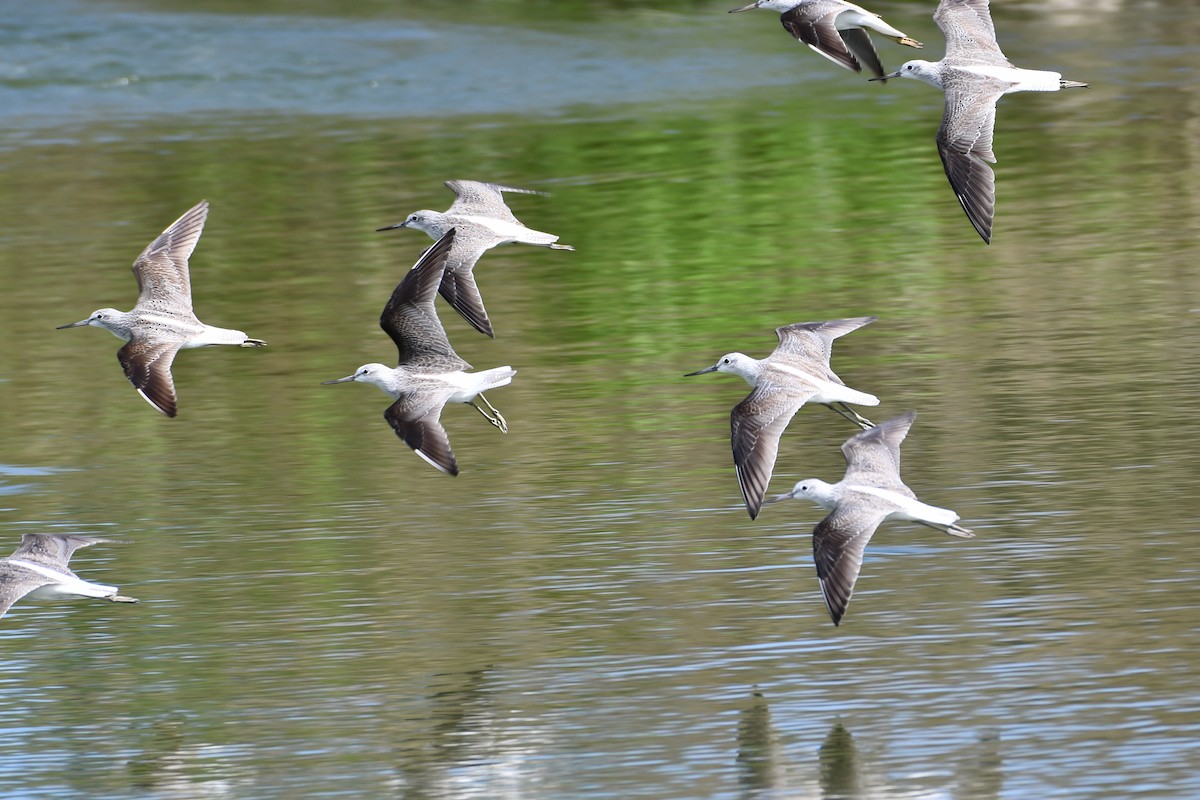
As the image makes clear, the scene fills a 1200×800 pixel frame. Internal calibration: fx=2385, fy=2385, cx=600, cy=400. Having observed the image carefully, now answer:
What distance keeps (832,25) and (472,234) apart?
250 centimetres

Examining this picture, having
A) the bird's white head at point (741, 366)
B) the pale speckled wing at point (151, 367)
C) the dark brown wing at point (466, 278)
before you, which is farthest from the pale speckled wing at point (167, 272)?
the bird's white head at point (741, 366)

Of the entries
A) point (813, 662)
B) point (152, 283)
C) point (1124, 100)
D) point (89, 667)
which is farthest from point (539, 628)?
point (1124, 100)

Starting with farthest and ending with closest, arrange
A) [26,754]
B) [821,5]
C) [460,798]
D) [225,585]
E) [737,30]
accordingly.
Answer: [737,30]
[821,5]
[225,585]
[26,754]
[460,798]

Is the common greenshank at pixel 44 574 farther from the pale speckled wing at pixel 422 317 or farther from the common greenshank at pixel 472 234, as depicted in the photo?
the common greenshank at pixel 472 234

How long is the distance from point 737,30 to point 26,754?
96.5 ft

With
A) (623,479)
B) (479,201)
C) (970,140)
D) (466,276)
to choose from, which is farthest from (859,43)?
(623,479)

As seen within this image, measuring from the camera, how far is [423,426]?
12.4 m

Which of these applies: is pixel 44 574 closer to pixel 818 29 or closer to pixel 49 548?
pixel 49 548

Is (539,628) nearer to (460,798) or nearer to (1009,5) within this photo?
(460,798)

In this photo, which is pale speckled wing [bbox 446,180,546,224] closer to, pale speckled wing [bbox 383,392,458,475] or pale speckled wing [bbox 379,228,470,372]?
pale speckled wing [bbox 379,228,470,372]

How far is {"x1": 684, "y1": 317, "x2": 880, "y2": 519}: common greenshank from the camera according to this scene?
39.4ft

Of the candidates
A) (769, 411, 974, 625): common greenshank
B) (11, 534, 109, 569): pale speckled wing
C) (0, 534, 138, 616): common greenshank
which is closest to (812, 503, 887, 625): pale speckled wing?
(769, 411, 974, 625): common greenshank

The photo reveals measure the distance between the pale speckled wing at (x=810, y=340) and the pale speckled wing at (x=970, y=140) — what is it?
877 millimetres

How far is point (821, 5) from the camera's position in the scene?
14.2m
